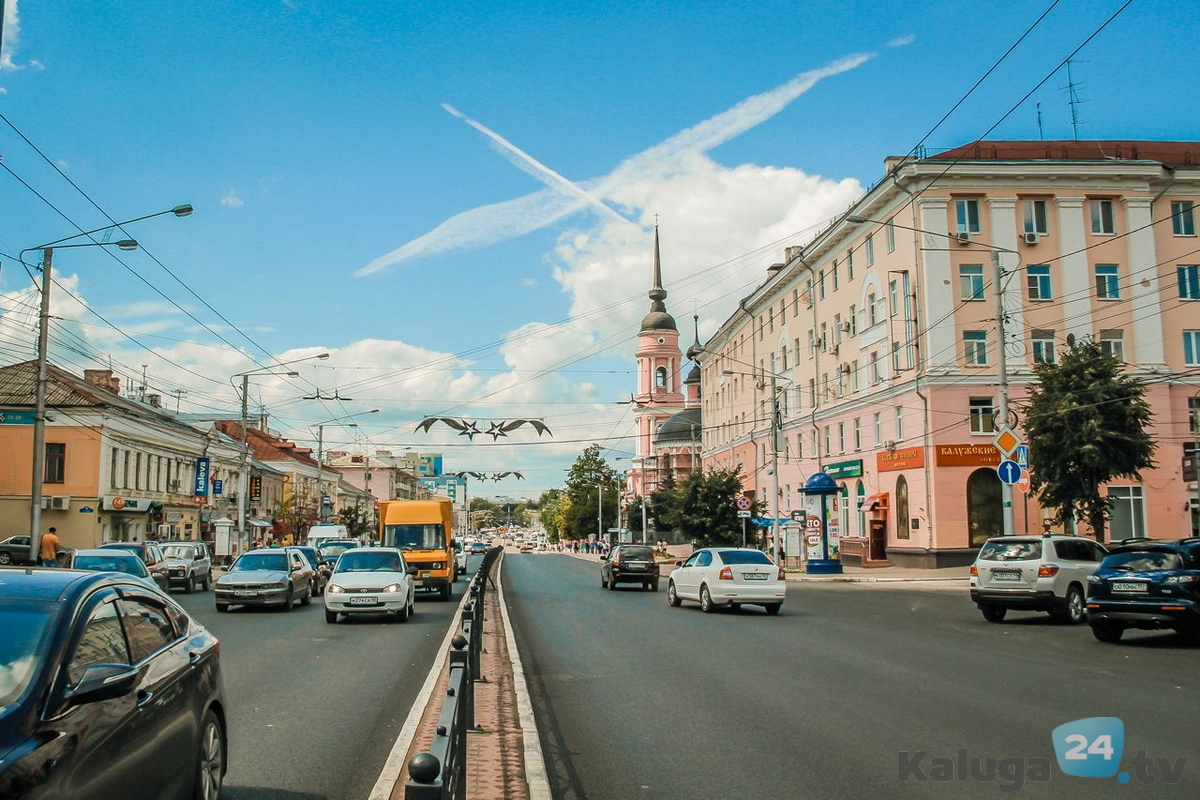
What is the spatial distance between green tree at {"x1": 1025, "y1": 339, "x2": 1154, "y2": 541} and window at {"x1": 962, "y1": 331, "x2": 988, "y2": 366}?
1088 cm

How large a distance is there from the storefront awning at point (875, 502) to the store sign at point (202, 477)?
35.5 m

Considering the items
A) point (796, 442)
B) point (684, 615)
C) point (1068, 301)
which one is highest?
point (1068, 301)

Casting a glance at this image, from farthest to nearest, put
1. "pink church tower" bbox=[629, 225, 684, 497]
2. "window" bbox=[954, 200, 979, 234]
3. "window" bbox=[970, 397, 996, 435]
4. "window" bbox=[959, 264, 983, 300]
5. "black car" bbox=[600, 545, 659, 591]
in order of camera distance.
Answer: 1. "pink church tower" bbox=[629, 225, 684, 497]
2. "window" bbox=[954, 200, 979, 234]
3. "window" bbox=[959, 264, 983, 300]
4. "window" bbox=[970, 397, 996, 435]
5. "black car" bbox=[600, 545, 659, 591]

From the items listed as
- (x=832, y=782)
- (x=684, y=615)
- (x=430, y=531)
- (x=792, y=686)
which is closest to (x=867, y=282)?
(x=430, y=531)

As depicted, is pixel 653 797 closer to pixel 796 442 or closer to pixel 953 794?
pixel 953 794

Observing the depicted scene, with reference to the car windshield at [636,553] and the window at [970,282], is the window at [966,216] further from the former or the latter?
the car windshield at [636,553]

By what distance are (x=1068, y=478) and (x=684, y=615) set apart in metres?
16.2

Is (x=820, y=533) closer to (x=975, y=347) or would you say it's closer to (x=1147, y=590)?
(x=975, y=347)

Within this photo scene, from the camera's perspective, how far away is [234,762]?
7754 mm

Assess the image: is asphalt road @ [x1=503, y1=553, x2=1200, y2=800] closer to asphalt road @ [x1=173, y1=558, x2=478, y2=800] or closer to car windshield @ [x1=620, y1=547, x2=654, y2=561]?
asphalt road @ [x1=173, y1=558, x2=478, y2=800]

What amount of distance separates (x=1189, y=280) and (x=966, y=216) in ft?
34.9

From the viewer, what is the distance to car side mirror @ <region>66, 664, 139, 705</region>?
4.32 m

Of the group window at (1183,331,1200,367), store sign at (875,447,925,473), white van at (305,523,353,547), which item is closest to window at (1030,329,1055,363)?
window at (1183,331,1200,367)

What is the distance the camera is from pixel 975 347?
45281 mm
